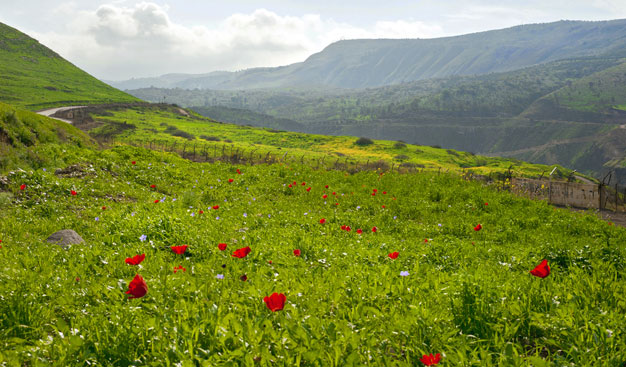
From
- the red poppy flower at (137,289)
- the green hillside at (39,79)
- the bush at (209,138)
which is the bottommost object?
the red poppy flower at (137,289)

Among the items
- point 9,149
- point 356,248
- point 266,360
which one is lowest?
point 356,248

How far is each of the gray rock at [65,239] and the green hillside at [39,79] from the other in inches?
4937

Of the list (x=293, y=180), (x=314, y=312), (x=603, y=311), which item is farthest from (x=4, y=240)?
(x=293, y=180)

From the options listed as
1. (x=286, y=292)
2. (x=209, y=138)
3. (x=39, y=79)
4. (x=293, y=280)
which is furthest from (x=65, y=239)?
(x=39, y=79)

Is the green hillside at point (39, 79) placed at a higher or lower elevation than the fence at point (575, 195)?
higher

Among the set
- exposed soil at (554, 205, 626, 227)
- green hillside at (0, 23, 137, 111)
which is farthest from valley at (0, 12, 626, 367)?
green hillside at (0, 23, 137, 111)

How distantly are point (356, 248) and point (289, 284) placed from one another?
9.23ft

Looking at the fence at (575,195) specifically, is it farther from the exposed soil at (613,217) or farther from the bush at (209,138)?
the bush at (209,138)

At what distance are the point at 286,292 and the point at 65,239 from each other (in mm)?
5121

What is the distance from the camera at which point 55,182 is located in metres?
10.8

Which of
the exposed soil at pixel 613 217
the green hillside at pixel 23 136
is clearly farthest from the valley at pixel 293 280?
the exposed soil at pixel 613 217

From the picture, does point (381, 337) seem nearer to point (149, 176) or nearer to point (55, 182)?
point (55, 182)

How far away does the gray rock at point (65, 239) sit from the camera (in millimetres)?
6836

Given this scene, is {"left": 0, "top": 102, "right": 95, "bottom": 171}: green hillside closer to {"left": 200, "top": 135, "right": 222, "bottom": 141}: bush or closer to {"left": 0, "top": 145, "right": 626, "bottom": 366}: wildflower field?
{"left": 0, "top": 145, "right": 626, "bottom": 366}: wildflower field
